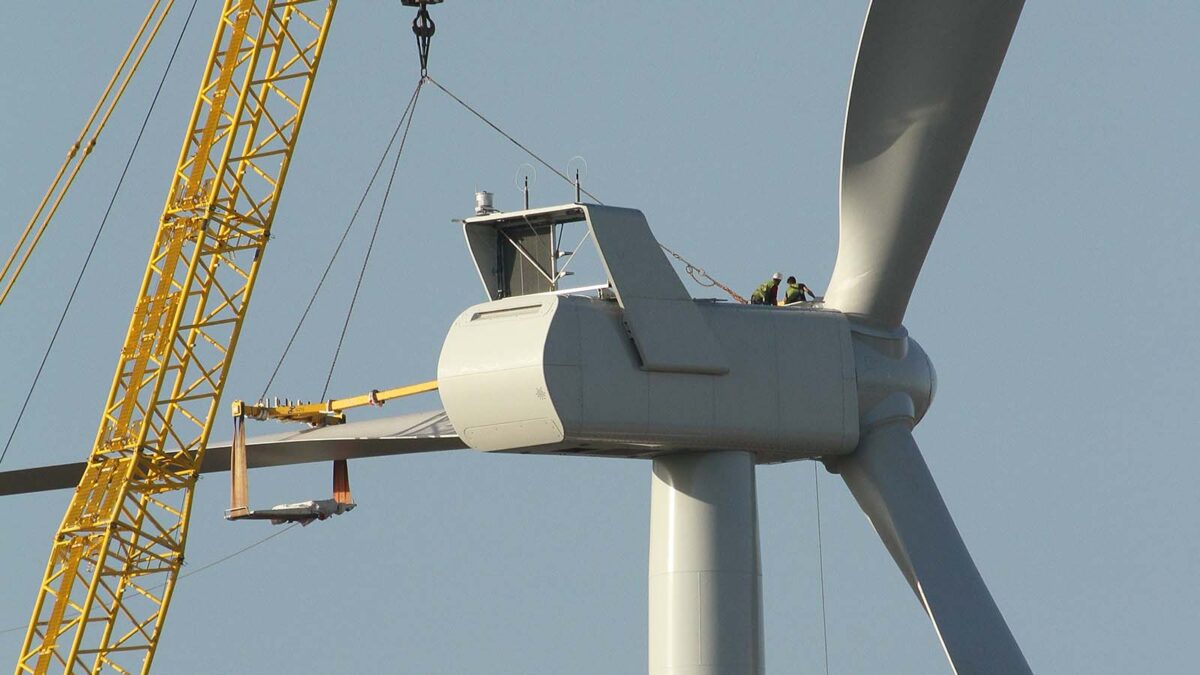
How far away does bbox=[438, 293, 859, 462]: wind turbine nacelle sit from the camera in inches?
1378

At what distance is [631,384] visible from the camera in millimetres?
35562

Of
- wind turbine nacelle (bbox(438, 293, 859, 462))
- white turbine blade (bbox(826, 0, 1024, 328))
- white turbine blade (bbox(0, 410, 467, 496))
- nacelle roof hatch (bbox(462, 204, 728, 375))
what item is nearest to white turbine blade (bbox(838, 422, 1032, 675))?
wind turbine nacelle (bbox(438, 293, 859, 462))

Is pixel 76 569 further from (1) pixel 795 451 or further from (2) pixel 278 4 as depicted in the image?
(1) pixel 795 451

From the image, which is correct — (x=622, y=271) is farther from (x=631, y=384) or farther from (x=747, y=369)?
(x=747, y=369)

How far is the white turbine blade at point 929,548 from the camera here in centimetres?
3656

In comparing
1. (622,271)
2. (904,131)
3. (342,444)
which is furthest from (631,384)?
(342,444)

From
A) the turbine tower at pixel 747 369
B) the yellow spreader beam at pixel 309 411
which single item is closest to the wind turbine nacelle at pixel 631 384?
the turbine tower at pixel 747 369

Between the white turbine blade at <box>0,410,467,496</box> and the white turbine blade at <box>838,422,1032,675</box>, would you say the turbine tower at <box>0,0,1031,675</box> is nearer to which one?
the white turbine blade at <box>838,422,1032,675</box>

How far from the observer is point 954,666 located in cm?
3644

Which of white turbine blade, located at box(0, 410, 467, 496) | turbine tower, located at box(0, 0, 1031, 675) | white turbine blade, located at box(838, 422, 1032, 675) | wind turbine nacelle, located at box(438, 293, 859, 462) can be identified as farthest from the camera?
white turbine blade, located at box(0, 410, 467, 496)

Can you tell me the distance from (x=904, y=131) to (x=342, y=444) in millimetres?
16043

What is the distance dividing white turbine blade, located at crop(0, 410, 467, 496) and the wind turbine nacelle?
294 inches

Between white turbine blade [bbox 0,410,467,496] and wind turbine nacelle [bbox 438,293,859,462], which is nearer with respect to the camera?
wind turbine nacelle [bbox 438,293,859,462]

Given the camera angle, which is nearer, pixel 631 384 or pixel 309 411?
pixel 631 384
